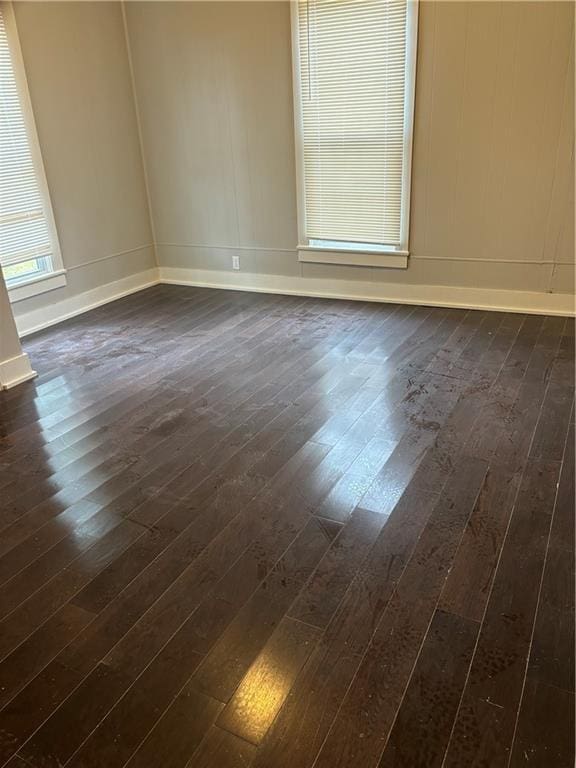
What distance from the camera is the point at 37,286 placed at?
4637 millimetres

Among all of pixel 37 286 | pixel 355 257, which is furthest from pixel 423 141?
pixel 37 286

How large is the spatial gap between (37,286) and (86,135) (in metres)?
1.44

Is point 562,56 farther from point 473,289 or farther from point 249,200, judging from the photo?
point 249,200

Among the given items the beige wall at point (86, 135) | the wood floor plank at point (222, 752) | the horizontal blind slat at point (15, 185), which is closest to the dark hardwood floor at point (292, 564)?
the wood floor plank at point (222, 752)

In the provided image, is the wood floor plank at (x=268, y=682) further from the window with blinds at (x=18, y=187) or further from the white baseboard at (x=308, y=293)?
the window with blinds at (x=18, y=187)

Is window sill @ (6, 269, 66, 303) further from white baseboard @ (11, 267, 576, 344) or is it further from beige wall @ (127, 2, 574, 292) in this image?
beige wall @ (127, 2, 574, 292)

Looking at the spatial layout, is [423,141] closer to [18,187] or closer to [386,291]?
[386,291]

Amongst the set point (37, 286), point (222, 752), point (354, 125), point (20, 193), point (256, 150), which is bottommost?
point (222, 752)

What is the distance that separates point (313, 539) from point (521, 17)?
3.80 metres

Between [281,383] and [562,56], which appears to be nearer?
[281,383]

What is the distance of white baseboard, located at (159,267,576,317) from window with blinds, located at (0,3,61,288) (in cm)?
152

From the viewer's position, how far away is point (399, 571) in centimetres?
194

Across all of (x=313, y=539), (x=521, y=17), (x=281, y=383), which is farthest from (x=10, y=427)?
(x=521, y=17)

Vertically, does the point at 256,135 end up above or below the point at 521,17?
below
